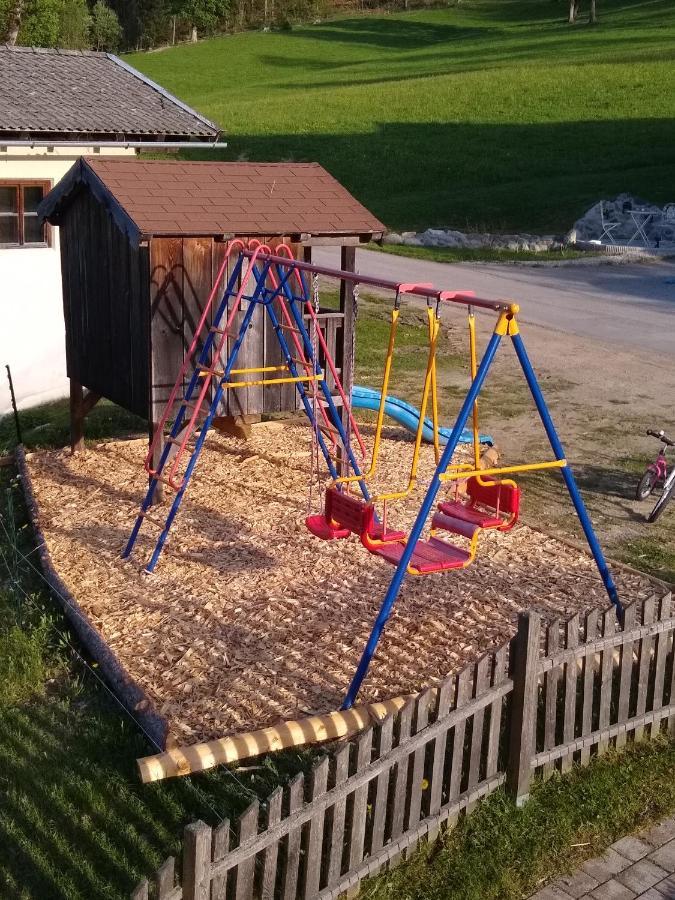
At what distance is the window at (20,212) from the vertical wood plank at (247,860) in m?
10.1

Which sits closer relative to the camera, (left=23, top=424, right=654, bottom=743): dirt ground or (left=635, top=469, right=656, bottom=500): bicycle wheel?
(left=23, top=424, right=654, bottom=743): dirt ground

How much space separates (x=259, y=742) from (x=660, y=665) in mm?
2209

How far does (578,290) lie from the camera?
22.5m

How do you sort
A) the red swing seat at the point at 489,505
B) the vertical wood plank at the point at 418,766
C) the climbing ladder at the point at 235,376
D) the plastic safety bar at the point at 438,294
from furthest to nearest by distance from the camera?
1. the climbing ladder at the point at 235,376
2. the red swing seat at the point at 489,505
3. the plastic safety bar at the point at 438,294
4. the vertical wood plank at the point at 418,766

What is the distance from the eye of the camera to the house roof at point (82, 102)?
12.6 meters

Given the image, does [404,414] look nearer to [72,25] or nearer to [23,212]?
[23,212]

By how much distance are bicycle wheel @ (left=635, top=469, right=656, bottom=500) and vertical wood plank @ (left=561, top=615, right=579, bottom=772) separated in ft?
15.0

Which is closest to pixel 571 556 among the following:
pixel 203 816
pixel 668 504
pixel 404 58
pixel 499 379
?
pixel 668 504

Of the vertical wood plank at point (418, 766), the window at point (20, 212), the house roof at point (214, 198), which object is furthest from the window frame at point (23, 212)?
the vertical wood plank at point (418, 766)

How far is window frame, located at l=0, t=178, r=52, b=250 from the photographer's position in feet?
42.6

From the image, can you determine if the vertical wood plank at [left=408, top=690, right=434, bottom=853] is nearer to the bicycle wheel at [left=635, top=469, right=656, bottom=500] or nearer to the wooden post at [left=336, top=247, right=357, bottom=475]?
the bicycle wheel at [left=635, top=469, right=656, bottom=500]

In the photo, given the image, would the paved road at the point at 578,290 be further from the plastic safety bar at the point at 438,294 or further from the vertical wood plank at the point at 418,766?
the vertical wood plank at the point at 418,766

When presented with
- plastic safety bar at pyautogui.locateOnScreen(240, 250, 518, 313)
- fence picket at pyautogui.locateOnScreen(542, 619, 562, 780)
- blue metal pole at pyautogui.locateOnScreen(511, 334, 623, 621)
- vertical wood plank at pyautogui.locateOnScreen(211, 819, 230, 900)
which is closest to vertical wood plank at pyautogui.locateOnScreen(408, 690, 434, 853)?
fence picket at pyautogui.locateOnScreen(542, 619, 562, 780)

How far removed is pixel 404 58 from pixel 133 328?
193ft
